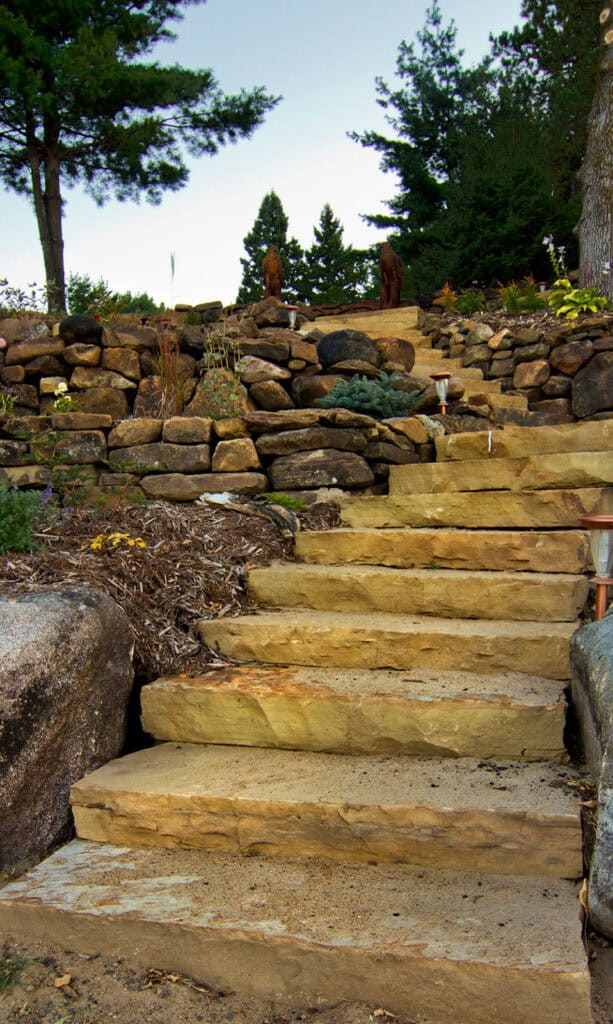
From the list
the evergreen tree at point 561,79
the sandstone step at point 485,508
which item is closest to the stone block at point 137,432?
the sandstone step at point 485,508

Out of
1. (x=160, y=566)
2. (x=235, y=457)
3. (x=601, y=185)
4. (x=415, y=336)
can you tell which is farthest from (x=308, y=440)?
(x=601, y=185)

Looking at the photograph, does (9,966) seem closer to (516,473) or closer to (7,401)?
(516,473)

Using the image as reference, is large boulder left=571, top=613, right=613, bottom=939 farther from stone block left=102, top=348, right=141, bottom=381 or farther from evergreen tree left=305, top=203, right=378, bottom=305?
evergreen tree left=305, top=203, right=378, bottom=305

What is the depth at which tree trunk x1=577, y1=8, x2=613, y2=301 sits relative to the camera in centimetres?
901

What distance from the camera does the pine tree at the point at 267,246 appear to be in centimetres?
2211

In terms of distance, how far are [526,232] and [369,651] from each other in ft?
35.7

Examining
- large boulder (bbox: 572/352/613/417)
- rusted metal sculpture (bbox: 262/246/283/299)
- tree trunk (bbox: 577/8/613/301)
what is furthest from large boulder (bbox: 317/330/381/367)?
tree trunk (bbox: 577/8/613/301)

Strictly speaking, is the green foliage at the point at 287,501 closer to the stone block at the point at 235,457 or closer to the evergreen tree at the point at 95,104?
the stone block at the point at 235,457

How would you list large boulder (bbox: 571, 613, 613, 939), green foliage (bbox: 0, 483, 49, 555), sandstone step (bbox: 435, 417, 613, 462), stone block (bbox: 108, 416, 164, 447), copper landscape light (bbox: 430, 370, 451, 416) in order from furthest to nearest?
copper landscape light (bbox: 430, 370, 451, 416) → stone block (bbox: 108, 416, 164, 447) → sandstone step (bbox: 435, 417, 613, 462) → green foliage (bbox: 0, 483, 49, 555) → large boulder (bbox: 571, 613, 613, 939)

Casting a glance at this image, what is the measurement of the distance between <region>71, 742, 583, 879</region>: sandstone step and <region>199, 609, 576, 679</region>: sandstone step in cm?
44

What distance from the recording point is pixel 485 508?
3.60 metres

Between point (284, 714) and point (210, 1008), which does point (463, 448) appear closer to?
point (284, 714)

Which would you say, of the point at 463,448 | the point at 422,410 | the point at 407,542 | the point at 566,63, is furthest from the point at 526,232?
the point at 407,542

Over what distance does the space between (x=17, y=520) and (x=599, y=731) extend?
7.66 ft
